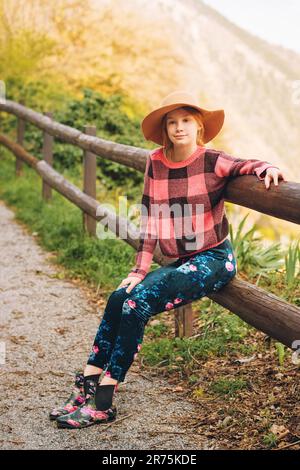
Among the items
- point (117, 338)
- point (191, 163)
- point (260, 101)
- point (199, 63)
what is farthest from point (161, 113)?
point (260, 101)

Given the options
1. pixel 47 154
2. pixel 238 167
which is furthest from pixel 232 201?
pixel 47 154

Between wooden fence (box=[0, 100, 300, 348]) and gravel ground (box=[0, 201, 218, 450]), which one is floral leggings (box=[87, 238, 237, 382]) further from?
gravel ground (box=[0, 201, 218, 450])

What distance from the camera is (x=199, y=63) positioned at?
13.1 m

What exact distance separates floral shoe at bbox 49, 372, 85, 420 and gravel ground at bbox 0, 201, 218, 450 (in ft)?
0.18

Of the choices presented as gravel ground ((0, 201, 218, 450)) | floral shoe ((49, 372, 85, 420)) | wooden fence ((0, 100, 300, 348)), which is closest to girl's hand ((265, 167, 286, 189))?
wooden fence ((0, 100, 300, 348))

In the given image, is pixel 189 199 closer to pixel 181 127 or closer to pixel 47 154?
pixel 181 127

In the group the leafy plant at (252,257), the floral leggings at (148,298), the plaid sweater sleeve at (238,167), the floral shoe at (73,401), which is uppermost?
the plaid sweater sleeve at (238,167)

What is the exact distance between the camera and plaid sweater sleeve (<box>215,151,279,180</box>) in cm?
302

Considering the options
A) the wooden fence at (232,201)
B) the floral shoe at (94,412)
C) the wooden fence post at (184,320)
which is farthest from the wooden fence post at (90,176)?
the floral shoe at (94,412)

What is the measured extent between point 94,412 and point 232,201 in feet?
3.88

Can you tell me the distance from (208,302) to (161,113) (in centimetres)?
172

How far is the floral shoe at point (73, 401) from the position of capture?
3.34 m

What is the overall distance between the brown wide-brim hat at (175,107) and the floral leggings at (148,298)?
0.57m

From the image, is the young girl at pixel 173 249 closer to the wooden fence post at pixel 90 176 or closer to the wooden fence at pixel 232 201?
the wooden fence at pixel 232 201
